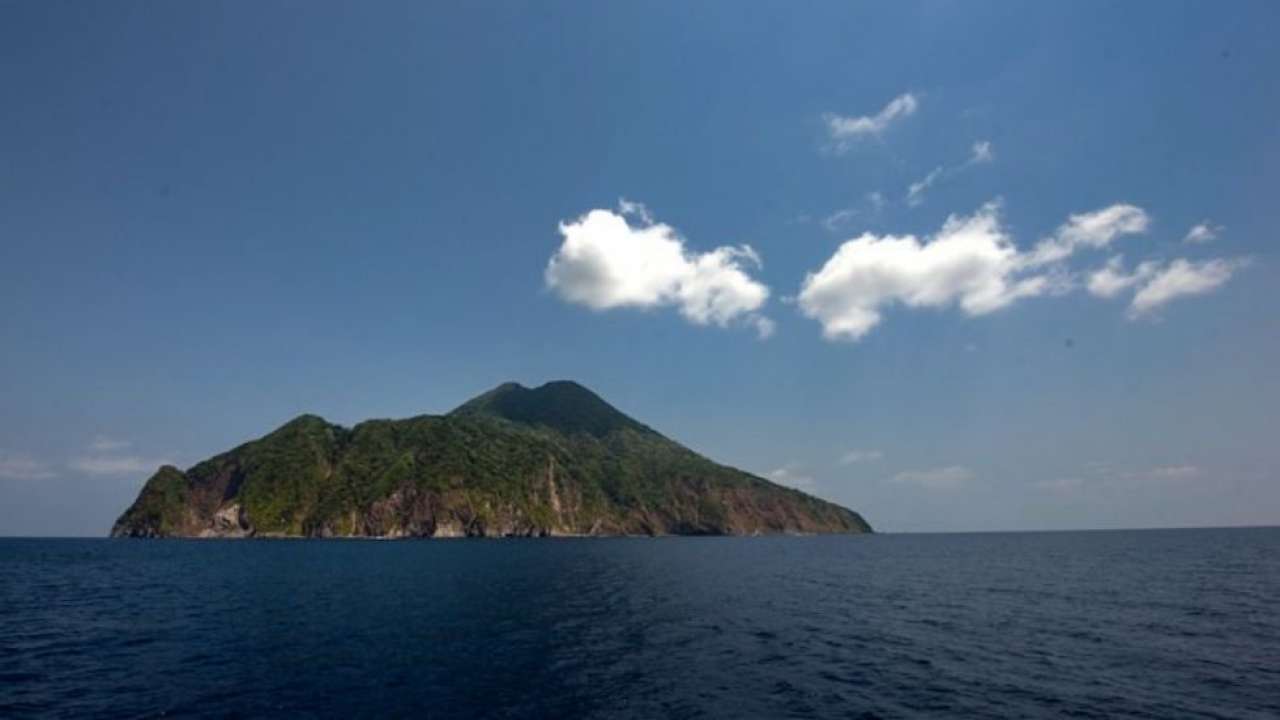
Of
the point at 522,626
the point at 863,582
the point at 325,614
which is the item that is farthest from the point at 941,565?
the point at 325,614

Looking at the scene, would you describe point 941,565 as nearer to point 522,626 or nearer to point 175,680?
point 522,626

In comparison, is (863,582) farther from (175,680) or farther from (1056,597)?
(175,680)

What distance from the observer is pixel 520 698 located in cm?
2917

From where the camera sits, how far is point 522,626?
48781 millimetres

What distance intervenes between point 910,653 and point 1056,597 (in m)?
40.4

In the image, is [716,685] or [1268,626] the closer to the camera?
[716,685]

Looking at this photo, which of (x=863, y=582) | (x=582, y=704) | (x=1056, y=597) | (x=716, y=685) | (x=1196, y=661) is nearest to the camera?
(x=582, y=704)

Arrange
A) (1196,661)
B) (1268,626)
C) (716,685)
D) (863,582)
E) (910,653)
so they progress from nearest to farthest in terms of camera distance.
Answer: (716,685) → (1196,661) → (910,653) → (1268,626) → (863,582)

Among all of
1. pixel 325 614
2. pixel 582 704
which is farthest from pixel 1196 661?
pixel 325 614

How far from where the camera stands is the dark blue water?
28.7 m

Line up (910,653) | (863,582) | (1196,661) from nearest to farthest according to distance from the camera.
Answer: (1196,661) → (910,653) → (863,582)

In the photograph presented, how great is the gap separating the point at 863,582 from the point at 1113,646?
48267mm

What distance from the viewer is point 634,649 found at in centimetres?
4041

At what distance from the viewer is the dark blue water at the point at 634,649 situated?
2866 centimetres
